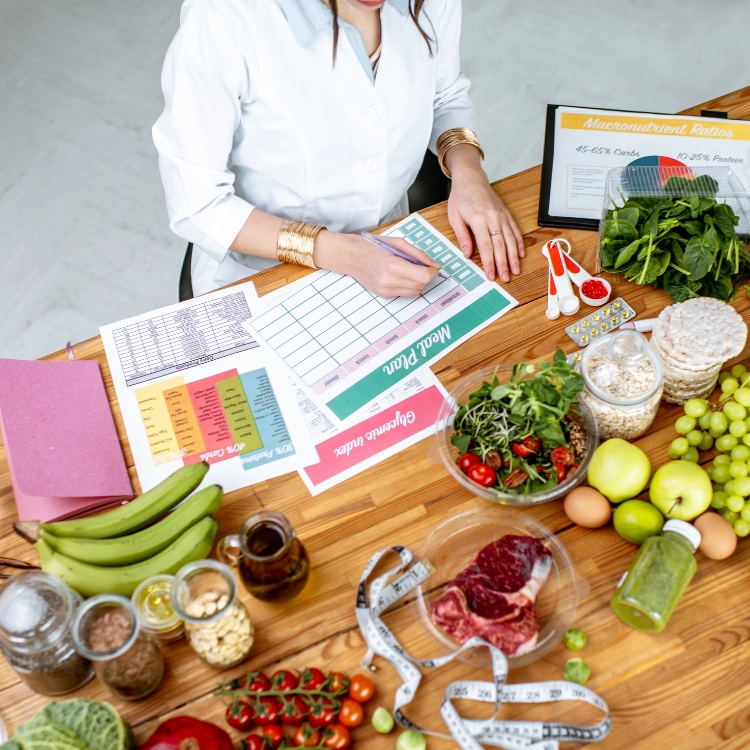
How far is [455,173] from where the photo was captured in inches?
58.9

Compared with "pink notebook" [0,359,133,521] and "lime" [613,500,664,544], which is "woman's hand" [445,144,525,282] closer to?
"lime" [613,500,664,544]

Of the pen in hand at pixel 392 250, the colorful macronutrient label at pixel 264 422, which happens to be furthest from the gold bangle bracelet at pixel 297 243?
the colorful macronutrient label at pixel 264 422

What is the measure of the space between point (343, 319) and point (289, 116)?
40 cm

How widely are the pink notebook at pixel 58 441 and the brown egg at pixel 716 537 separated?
85 cm

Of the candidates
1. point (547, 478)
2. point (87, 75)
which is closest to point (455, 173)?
point (547, 478)

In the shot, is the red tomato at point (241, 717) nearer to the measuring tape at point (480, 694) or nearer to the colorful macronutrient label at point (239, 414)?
the measuring tape at point (480, 694)

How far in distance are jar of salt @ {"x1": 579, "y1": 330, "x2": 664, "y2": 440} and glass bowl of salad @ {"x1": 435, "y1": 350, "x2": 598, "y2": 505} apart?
0.03 m

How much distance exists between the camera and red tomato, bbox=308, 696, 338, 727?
0.93 m

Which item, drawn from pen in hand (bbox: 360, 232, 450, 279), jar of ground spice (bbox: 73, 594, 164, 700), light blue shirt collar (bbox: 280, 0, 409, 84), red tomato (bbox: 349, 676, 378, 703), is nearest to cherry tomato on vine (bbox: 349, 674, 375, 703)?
red tomato (bbox: 349, 676, 378, 703)

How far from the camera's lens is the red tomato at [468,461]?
A: 3.58 feet

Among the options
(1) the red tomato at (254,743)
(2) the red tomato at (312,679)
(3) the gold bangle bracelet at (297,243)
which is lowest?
(1) the red tomato at (254,743)

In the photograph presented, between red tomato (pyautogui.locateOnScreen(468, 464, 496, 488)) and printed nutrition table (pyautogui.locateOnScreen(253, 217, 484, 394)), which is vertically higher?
printed nutrition table (pyautogui.locateOnScreen(253, 217, 484, 394))

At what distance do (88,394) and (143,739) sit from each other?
552mm

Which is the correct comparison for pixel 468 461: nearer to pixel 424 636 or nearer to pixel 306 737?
pixel 424 636
